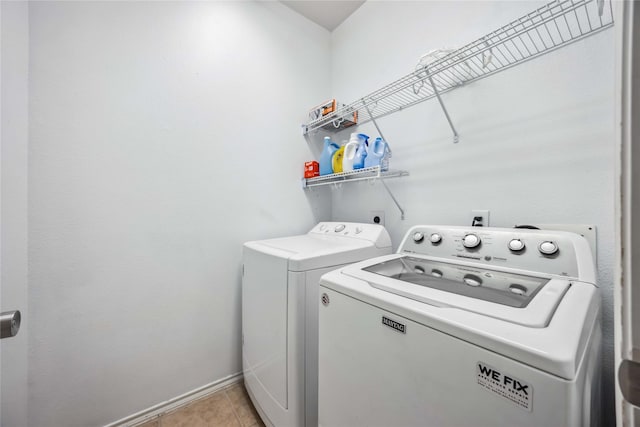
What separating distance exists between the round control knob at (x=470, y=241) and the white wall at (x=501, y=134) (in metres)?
0.29

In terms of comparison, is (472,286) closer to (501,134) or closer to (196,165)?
(501,134)

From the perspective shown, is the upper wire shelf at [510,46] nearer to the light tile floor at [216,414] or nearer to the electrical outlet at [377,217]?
the electrical outlet at [377,217]

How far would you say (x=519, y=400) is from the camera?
0.46 metres

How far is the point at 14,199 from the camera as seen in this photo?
3.39 ft

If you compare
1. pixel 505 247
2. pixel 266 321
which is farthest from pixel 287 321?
pixel 505 247

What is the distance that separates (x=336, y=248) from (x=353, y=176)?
63cm

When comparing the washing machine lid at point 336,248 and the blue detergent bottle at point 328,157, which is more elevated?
the blue detergent bottle at point 328,157

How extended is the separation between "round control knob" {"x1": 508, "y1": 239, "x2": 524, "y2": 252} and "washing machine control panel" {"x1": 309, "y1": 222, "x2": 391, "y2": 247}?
65 cm

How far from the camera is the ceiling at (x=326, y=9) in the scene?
196 centimetres

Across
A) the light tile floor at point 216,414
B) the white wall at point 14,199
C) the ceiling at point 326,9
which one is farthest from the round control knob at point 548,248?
the ceiling at point 326,9

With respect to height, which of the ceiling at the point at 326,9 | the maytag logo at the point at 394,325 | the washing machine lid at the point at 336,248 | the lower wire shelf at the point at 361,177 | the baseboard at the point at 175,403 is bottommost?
the baseboard at the point at 175,403

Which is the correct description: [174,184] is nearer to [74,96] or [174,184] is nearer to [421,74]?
[74,96]

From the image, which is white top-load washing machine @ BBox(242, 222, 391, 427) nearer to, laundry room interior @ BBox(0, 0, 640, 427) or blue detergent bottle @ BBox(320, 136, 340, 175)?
laundry room interior @ BBox(0, 0, 640, 427)

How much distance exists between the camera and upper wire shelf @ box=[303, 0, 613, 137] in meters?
0.92
